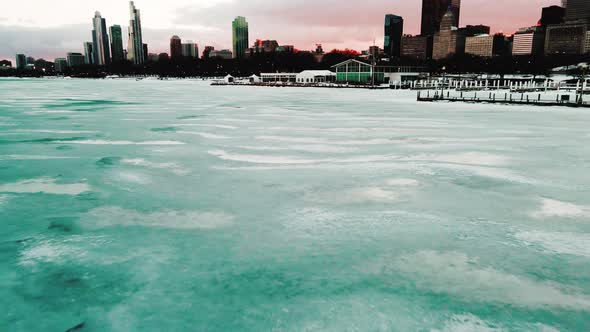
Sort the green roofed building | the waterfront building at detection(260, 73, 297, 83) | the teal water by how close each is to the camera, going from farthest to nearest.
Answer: the waterfront building at detection(260, 73, 297, 83)
the green roofed building
the teal water

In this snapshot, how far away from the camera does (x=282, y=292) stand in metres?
5.10

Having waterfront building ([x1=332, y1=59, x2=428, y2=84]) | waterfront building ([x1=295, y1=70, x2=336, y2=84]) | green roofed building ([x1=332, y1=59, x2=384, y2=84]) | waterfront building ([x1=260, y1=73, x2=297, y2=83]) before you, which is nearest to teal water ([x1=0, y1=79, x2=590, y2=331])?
green roofed building ([x1=332, y1=59, x2=384, y2=84])

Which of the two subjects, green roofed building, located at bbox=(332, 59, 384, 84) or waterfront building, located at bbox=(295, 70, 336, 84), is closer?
green roofed building, located at bbox=(332, 59, 384, 84)

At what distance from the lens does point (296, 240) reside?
21.6ft

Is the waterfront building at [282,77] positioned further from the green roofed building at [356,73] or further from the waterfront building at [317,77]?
the green roofed building at [356,73]

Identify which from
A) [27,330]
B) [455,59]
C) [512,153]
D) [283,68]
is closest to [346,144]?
[512,153]

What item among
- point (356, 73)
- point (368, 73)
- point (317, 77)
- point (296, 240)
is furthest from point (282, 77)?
point (296, 240)

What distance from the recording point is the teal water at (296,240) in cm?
468

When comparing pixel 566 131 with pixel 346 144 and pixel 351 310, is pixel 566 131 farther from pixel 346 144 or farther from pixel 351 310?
pixel 351 310

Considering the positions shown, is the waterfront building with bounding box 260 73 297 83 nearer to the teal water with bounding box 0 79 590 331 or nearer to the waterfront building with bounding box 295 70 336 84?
the waterfront building with bounding box 295 70 336 84

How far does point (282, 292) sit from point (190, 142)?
11.8 metres

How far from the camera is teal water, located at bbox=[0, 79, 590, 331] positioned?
15.4 feet

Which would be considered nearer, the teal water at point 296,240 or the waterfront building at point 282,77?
the teal water at point 296,240

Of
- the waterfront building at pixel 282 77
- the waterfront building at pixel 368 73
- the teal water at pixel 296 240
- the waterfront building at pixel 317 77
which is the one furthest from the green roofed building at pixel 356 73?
the teal water at pixel 296 240
